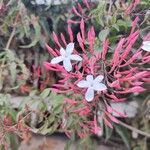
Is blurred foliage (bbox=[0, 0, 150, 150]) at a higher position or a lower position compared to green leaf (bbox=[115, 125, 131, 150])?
higher

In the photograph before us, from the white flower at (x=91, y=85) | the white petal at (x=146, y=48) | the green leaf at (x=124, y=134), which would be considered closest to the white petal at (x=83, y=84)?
the white flower at (x=91, y=85)

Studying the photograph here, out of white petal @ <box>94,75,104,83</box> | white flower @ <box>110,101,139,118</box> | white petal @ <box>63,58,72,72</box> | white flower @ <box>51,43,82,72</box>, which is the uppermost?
white flower @ <box>51,43,82,72</box>

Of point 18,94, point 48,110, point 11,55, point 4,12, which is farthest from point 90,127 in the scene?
point 18,94

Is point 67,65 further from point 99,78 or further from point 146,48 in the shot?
point 146,48

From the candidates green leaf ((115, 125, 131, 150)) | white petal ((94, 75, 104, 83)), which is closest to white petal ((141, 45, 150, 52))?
white petal ((94, 75, 104, 83))

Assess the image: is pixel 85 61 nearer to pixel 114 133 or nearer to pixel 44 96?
pixel 44 96

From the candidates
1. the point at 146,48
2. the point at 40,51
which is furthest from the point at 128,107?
the point at 146,48

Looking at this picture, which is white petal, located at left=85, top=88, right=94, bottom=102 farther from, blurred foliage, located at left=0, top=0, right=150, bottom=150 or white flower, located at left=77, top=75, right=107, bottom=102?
blurred foliage, located at left=0, top=0, right=150, bottom=150
